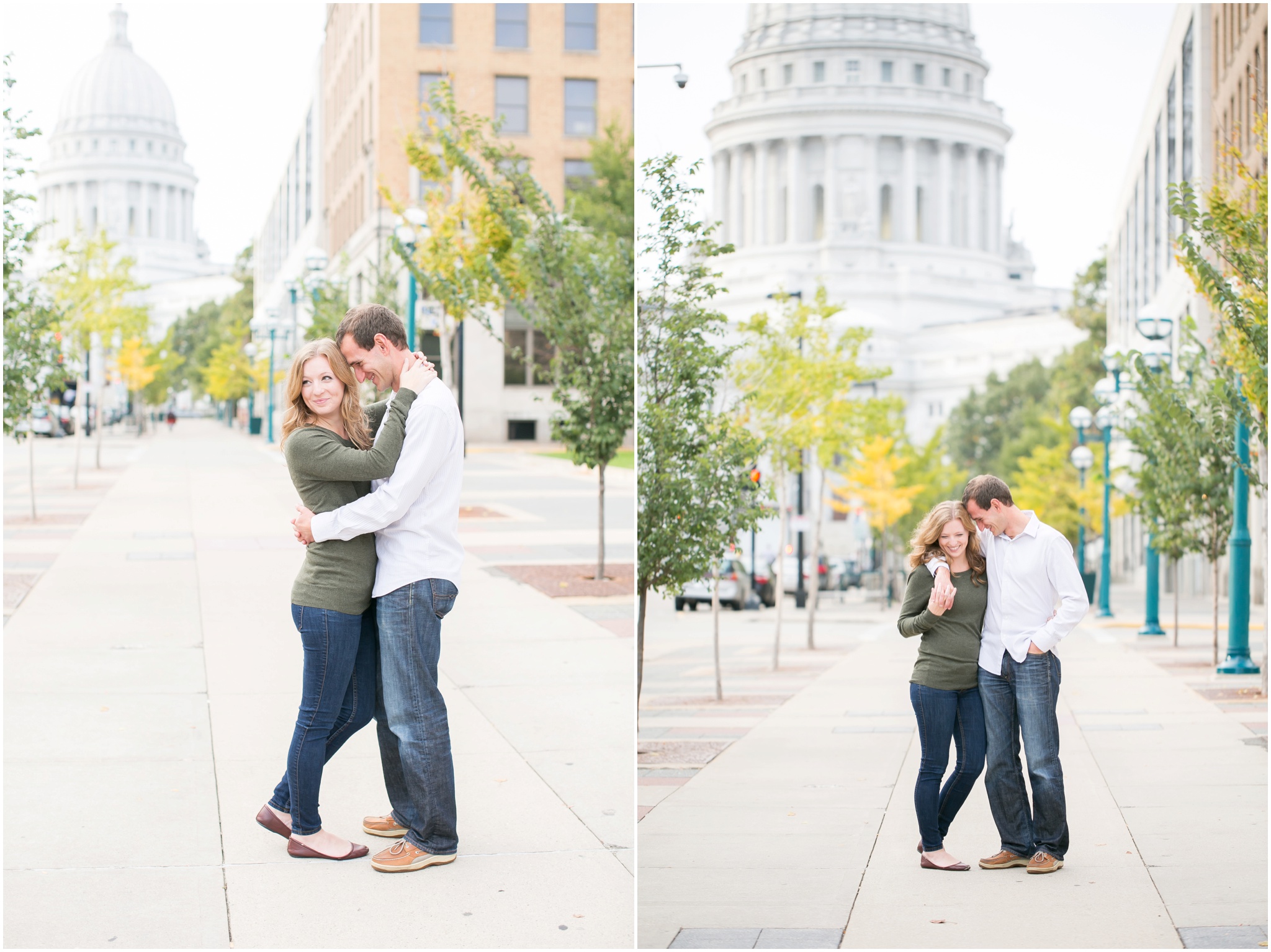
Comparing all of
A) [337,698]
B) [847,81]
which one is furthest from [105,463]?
[847,81]

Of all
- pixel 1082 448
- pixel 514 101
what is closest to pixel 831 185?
pixel 514 101

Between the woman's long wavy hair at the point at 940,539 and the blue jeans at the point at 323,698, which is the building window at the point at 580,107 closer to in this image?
the blue jeans at the point at 323,698

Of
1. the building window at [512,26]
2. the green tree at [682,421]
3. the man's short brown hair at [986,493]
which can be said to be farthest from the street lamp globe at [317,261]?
the man's short brown hair at [986,493]

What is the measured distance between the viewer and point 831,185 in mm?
109812

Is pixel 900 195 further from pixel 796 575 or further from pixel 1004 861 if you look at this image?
pixel 1004 861

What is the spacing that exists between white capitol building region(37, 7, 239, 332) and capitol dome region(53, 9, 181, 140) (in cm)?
7

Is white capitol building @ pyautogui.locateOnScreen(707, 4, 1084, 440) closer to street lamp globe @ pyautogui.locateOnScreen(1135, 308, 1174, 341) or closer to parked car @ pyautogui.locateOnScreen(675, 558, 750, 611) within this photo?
parked car @ pyautogui.locateOnScreen(675, 558, 750, 611)

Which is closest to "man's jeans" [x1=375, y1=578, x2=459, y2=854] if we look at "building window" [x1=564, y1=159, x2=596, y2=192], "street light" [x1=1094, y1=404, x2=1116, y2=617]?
"street light" [x1=1094, y1=404, x2=1116, y2=617]

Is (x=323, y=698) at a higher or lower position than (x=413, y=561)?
lower

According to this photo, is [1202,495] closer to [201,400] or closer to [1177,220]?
[1177,220]

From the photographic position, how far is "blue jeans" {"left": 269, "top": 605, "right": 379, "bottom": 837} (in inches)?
223

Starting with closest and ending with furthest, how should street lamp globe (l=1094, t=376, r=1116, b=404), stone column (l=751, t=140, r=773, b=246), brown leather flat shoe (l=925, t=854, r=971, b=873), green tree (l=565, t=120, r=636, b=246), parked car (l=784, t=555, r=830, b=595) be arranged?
brown leather flat shoe (l=925, t=854, r=971, b=873)
street lamp globe (l=1094, t=376, r=1116, b=404)
parked car (l=784, t=555, r=830, b=595)
green tree (l=565, t=120, r=636, b=246)
stone column (l=751, t=140, r=773, b=246)

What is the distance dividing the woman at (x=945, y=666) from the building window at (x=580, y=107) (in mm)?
53379

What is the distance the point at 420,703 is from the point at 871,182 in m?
112
